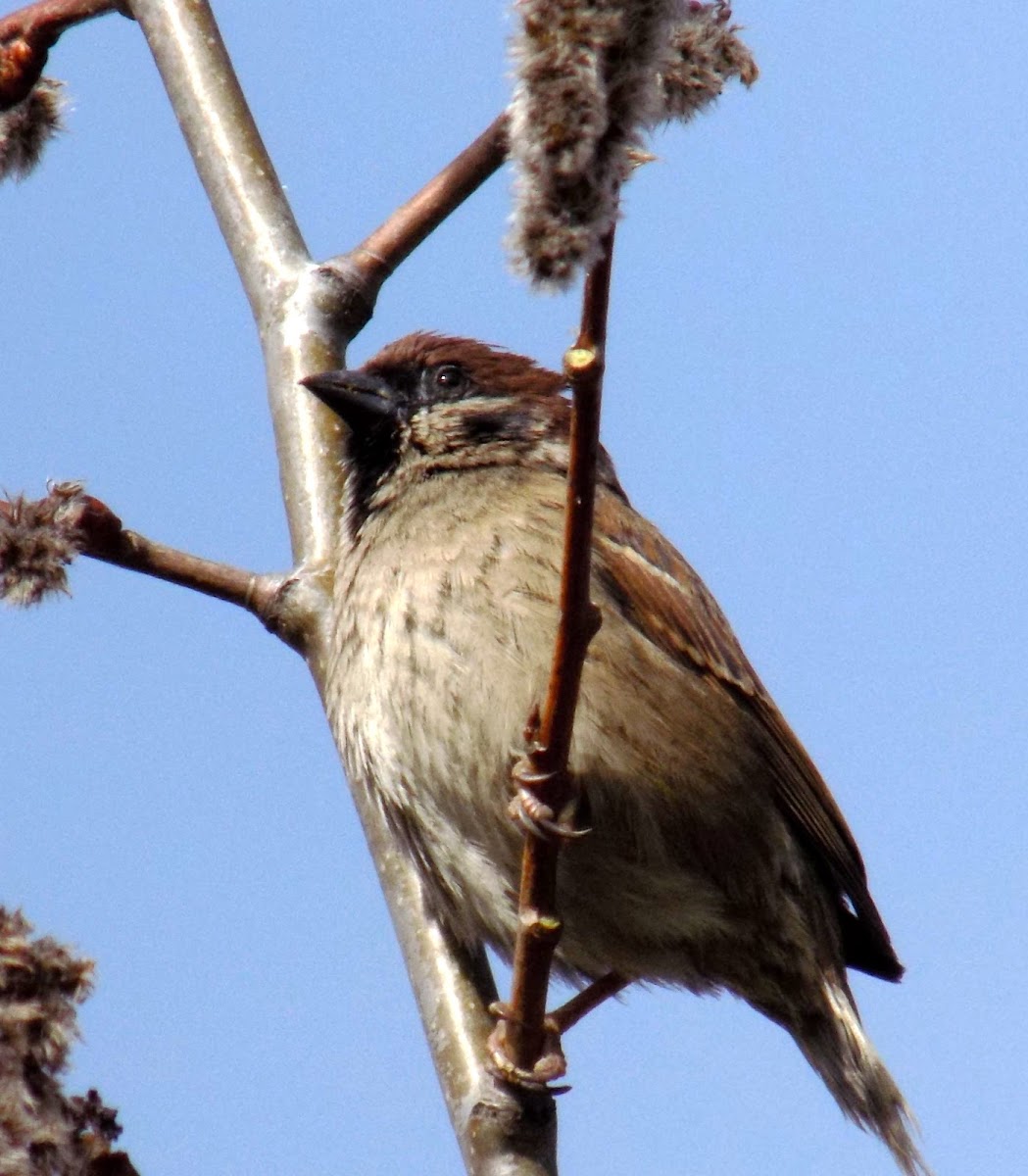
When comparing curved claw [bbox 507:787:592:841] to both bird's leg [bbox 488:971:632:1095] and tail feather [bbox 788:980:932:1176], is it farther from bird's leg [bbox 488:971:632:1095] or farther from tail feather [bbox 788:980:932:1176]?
tail feather [bbox 788:980:932:1176]

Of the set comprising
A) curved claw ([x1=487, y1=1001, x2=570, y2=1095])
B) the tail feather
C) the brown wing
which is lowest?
curved claw ([x1=487, y1=1001, x2=570, y2=1095])

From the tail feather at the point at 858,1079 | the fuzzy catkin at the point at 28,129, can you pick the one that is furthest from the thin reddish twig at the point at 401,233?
the tail feather at the point at 858,1079

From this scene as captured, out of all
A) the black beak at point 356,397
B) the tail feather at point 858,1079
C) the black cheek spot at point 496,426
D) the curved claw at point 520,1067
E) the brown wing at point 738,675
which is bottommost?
the curved claw at point 520,1067

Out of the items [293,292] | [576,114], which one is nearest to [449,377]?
[293,292]

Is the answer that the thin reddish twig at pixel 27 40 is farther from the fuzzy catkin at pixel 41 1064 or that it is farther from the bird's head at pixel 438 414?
the fuzzy catkin at pixel 41 1064

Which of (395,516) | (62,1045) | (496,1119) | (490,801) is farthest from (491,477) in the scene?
(62,1045)

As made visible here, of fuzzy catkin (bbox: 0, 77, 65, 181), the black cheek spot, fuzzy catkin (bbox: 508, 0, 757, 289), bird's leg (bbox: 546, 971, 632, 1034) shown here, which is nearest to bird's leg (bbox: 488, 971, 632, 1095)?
bird's leg (bbox: 546, 971, 632, 1034)

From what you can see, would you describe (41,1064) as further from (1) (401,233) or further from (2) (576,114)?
(1) (401,233)
